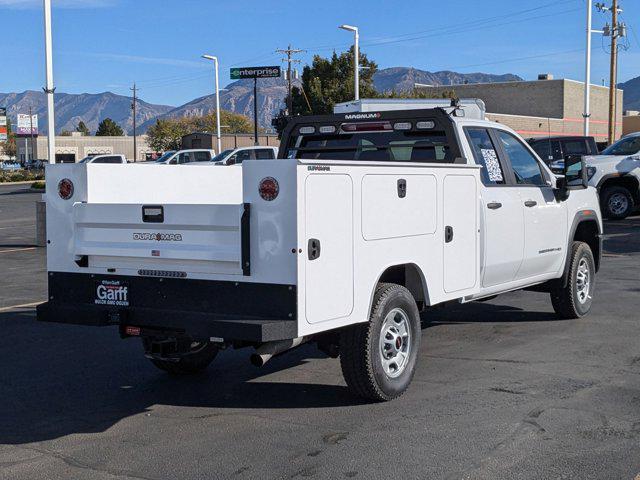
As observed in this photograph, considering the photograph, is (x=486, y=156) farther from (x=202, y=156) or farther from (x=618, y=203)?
(x=202, y=156)

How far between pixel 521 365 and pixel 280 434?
9.03ft

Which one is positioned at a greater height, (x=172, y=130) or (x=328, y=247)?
(x=172, y=130)

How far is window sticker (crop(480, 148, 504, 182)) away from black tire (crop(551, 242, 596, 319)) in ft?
5.90

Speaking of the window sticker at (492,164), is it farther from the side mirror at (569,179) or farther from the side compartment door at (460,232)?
the side mirror at (569,179)

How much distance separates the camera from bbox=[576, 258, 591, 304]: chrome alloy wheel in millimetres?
9758

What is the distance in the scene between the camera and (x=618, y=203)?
2242 centimetres

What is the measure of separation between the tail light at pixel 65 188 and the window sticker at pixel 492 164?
389 cm

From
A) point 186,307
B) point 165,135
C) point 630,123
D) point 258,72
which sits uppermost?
point 258,72

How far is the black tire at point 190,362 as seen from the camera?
7367mm

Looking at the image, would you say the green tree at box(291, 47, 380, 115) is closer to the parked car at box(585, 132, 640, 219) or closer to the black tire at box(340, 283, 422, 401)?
the parked car at box(585, 132, 640, 219)

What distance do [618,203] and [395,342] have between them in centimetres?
1752

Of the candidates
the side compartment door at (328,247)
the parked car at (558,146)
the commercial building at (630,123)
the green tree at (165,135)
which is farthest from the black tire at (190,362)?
the green tree at (165,135)

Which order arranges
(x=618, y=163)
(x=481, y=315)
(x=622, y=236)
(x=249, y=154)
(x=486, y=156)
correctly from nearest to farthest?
1. (x=486, y=156)
2. (x=481, y=315)
3. (x=622, y=236)
4. (x=618, y=163)
5. (x=249, y=154)

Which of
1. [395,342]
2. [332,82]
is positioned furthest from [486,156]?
[332,82]
